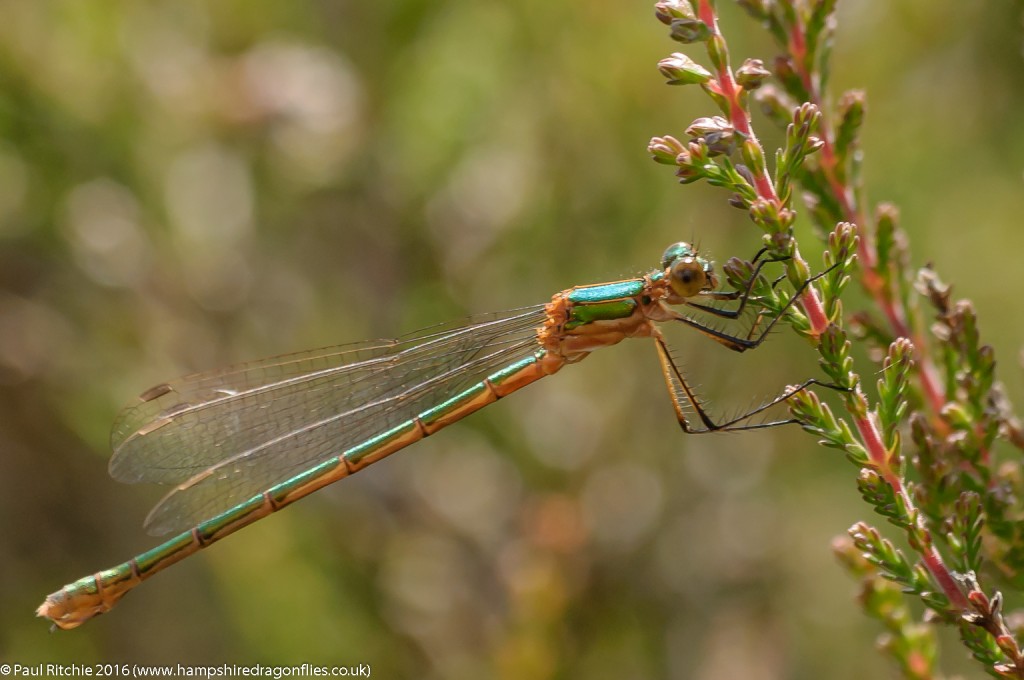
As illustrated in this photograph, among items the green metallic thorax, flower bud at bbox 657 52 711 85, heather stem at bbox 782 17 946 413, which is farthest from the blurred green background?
flower bud at bbox 657 52 711 85

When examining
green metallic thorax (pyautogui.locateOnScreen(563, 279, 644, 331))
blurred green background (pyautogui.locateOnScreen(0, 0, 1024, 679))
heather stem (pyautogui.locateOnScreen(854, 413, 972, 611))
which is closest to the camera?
heather stem (pyautogui.locateOnScreen(854, 413, 972, 611))

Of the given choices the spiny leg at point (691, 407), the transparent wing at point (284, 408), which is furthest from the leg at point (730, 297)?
the transparent wing at point (284, 408)

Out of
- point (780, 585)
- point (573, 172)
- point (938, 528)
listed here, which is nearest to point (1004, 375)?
point (780, 585)

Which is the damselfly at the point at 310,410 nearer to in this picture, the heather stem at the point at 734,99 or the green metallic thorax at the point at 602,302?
the green metallic thorax at the point at 602,302

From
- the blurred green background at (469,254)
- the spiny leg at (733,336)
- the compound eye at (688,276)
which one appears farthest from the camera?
the blurred green background at (469,254)

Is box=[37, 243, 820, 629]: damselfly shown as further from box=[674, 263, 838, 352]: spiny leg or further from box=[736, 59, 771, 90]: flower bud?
box=[736, 59, 771, 90]: flower bud
